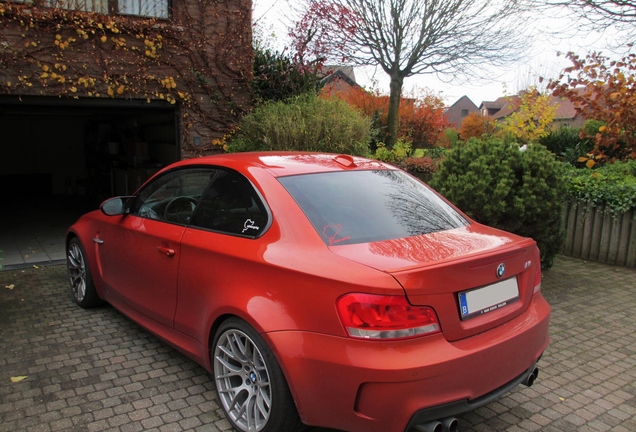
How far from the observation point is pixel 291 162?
3.23 meters

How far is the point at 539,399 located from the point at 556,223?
313 centimetres

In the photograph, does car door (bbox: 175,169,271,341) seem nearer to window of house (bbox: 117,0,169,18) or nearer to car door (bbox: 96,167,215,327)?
car door (bbox: 96,167,215,327)

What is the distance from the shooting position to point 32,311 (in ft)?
15.4

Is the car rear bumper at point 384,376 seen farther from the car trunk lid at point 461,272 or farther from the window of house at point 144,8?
the window of house at point 144,8

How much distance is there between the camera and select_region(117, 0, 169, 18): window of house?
24.7 feet

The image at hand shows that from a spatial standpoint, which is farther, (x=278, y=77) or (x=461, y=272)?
(x=278, y=77)

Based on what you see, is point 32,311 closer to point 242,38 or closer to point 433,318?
point 433,318

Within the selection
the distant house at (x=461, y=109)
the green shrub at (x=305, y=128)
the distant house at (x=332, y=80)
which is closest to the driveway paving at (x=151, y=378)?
the green shrub at (x=305, y=128)

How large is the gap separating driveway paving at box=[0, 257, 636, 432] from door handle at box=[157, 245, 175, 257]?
2.90 feet

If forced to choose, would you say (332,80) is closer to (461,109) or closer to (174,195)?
(174,195)

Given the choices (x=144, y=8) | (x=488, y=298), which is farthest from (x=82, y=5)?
(x=488, y=298)

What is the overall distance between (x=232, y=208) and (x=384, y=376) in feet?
4.78

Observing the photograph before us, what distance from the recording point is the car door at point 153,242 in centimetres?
334

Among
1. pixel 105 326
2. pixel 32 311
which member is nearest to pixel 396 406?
pixel 105 326
